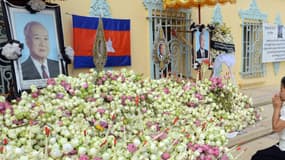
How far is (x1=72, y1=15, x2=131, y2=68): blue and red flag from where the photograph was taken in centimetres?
454

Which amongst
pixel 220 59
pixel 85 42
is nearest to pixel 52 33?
pixel 85 42

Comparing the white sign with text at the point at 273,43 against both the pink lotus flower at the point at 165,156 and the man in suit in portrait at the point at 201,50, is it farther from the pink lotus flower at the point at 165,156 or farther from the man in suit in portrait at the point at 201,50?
the pink lotus flower at the point at 165,156

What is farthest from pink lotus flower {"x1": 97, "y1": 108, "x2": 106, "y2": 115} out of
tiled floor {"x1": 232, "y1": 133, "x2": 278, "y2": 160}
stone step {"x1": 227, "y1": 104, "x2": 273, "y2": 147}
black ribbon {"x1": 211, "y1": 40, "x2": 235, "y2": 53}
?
black ribbon {"x1": 211, "y1": 40, "x2": 235, "y2": 53}

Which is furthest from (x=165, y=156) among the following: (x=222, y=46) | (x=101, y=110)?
(x=222, y=46)

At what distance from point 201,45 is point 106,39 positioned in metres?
1.96

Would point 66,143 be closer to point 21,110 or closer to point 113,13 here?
point 21,110

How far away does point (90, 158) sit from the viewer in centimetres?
109

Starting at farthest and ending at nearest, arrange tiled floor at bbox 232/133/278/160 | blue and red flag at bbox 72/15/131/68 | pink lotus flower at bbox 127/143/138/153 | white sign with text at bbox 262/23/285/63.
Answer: white sign with text at bbox 262/23/285/63 < blue and red flag at bbox 72/15/131/68 < tiled floor at bbox 232/133/278/160 < pink lotus flower at bbox 127/143/138/153

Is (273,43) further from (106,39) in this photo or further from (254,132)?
(106,39)

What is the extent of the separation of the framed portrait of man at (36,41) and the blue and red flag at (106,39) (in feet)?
1.64

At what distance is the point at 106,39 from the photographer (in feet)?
15.9

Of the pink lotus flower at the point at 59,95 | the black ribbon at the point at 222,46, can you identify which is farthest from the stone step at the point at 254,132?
the pink lotus flower at the point at 59,95

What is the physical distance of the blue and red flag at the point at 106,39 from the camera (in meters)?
4.54

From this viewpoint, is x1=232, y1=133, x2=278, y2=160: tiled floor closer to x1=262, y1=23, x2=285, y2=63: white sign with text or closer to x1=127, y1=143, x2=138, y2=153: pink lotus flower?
x1=127, y1=143, x2=138, y2=153: pink lotus flower
